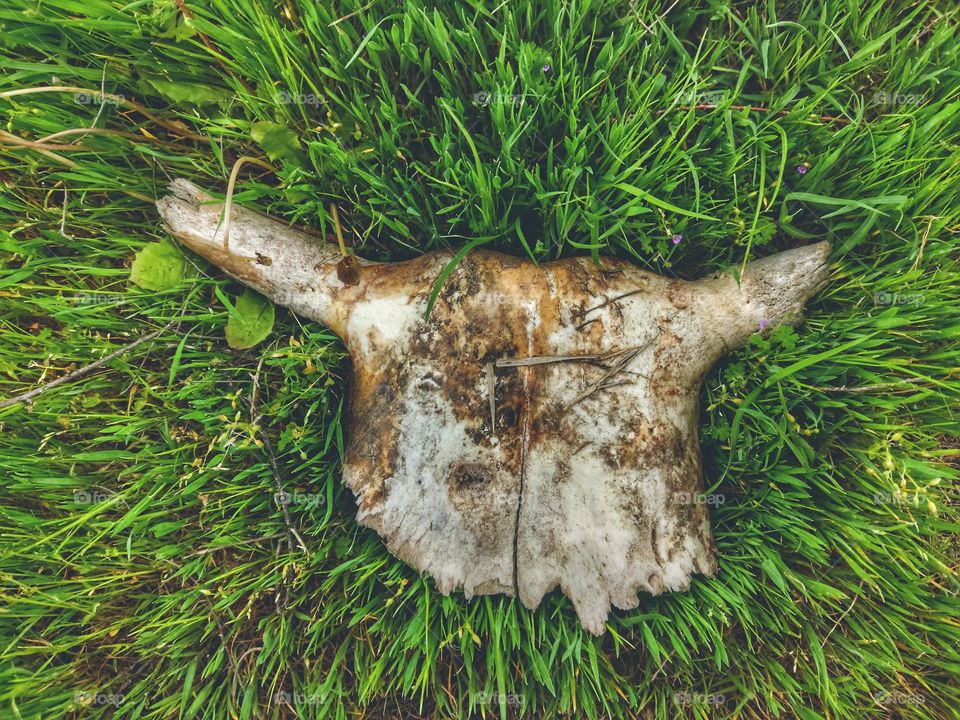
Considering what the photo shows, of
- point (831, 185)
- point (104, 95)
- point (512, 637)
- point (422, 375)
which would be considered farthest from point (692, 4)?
point (512, 637)

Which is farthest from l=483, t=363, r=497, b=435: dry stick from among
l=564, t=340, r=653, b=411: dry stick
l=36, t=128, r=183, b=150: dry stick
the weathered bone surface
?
l=36, t=128, r=183, b=150: dry stick

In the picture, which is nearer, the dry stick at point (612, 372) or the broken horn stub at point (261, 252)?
the dry stick at point (612, 372)

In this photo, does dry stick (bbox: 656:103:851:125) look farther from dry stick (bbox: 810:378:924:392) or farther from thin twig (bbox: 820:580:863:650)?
thin twig (bbox: 820:580:863:650)

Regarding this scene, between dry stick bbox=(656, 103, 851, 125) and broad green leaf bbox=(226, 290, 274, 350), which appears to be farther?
broad green leaf bbox=(226, 290, 274, 350)

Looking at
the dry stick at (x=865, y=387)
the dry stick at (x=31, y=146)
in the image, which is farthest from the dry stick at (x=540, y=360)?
the dry stick at (x=31, y=146)

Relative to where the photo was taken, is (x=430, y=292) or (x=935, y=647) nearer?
(x=430, y=292)

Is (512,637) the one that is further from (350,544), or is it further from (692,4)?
(692,4)

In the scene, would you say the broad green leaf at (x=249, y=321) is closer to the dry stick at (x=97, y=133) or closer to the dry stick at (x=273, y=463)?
the dry stick at (x=273, y=463)
